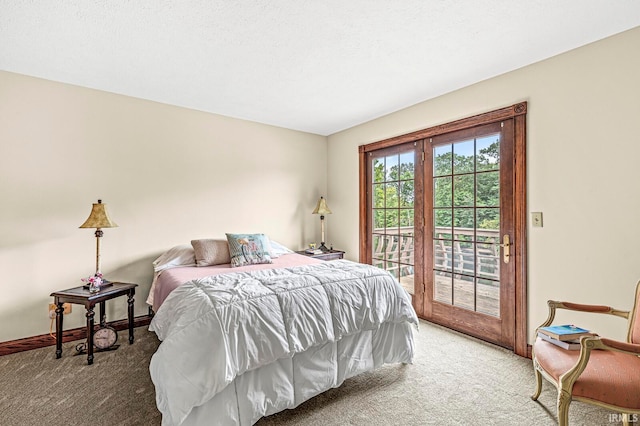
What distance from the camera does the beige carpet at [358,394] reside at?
70.3 inches

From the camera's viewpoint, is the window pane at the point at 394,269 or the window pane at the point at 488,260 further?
the window pane at the point at 394,269

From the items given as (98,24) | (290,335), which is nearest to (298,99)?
(98,24)

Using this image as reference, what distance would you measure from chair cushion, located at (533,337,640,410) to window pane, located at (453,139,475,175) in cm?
177

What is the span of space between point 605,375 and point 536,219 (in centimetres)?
131

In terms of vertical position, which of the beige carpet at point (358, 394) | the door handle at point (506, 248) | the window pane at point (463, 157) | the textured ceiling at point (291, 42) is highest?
the textured ceiling at point (291, 42)

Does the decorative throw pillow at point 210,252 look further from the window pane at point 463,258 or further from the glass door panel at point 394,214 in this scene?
the window pane at point 463,258

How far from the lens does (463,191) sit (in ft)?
9.94

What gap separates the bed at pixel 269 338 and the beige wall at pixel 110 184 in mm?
1126

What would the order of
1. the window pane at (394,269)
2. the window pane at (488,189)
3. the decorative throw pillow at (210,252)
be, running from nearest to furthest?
the window pane at (488,189)
the decorative throw pillow at (210,252)
the window pane at (394,269)

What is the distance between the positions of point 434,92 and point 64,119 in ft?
11.8

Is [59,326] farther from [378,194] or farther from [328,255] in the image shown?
[378,194]

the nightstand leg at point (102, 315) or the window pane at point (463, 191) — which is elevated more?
the window pane at point (463, 191)

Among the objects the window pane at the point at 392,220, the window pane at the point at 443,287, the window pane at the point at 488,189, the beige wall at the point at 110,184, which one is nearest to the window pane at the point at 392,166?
the window pane at the point at 392,220

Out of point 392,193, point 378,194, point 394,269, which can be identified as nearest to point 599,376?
point 394,269
